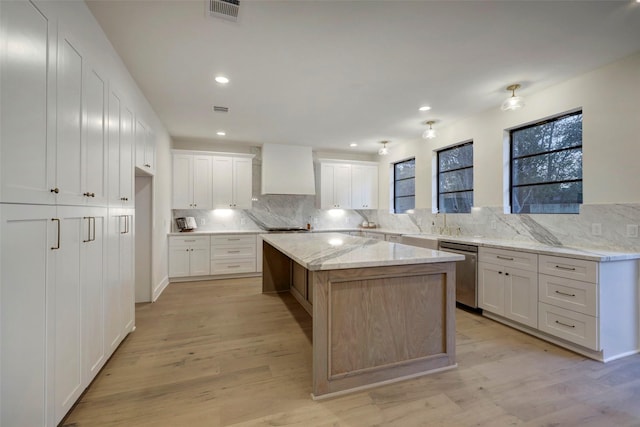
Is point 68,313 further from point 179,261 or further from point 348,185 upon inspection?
point 348,185

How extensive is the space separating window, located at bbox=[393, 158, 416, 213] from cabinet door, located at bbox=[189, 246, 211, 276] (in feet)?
13.2

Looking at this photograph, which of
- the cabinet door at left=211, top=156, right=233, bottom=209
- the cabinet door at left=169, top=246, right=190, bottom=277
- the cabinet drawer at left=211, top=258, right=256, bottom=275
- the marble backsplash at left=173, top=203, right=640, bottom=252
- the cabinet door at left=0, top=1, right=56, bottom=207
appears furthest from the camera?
the cabinet door at left=211, top=156, right=233, bottom=209

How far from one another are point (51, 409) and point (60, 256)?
0.80m

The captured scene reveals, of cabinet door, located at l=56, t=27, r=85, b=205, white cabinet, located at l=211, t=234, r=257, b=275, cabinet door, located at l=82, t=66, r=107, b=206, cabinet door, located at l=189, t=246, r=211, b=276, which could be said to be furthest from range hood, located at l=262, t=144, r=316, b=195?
cabinet door, located at l=56, t=27, r=85, b=205

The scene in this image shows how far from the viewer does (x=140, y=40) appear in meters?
2.29

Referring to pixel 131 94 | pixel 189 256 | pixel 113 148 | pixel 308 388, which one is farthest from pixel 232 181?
pixel 308 388

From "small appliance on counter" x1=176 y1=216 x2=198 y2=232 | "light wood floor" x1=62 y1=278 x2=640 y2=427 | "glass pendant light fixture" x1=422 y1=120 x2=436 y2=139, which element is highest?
"glass pendant light fixture" x1=422 y1=120 x2=436 y2=139

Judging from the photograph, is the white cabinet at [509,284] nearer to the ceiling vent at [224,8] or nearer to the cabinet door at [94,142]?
the ceiling vent at [224,8]

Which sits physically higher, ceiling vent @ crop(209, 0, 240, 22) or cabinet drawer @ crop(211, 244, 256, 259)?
ceiling vent @ crop(209, 0, 240, 22)

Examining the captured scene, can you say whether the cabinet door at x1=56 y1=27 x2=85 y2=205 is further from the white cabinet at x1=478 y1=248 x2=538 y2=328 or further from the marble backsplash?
the marble backsplash

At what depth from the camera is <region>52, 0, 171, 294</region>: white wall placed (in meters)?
1.74

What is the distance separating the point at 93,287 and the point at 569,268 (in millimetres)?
3881

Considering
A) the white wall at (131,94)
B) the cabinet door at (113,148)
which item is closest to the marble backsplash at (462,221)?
the white wall at (131,94)

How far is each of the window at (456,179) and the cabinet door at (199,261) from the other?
4.27m
